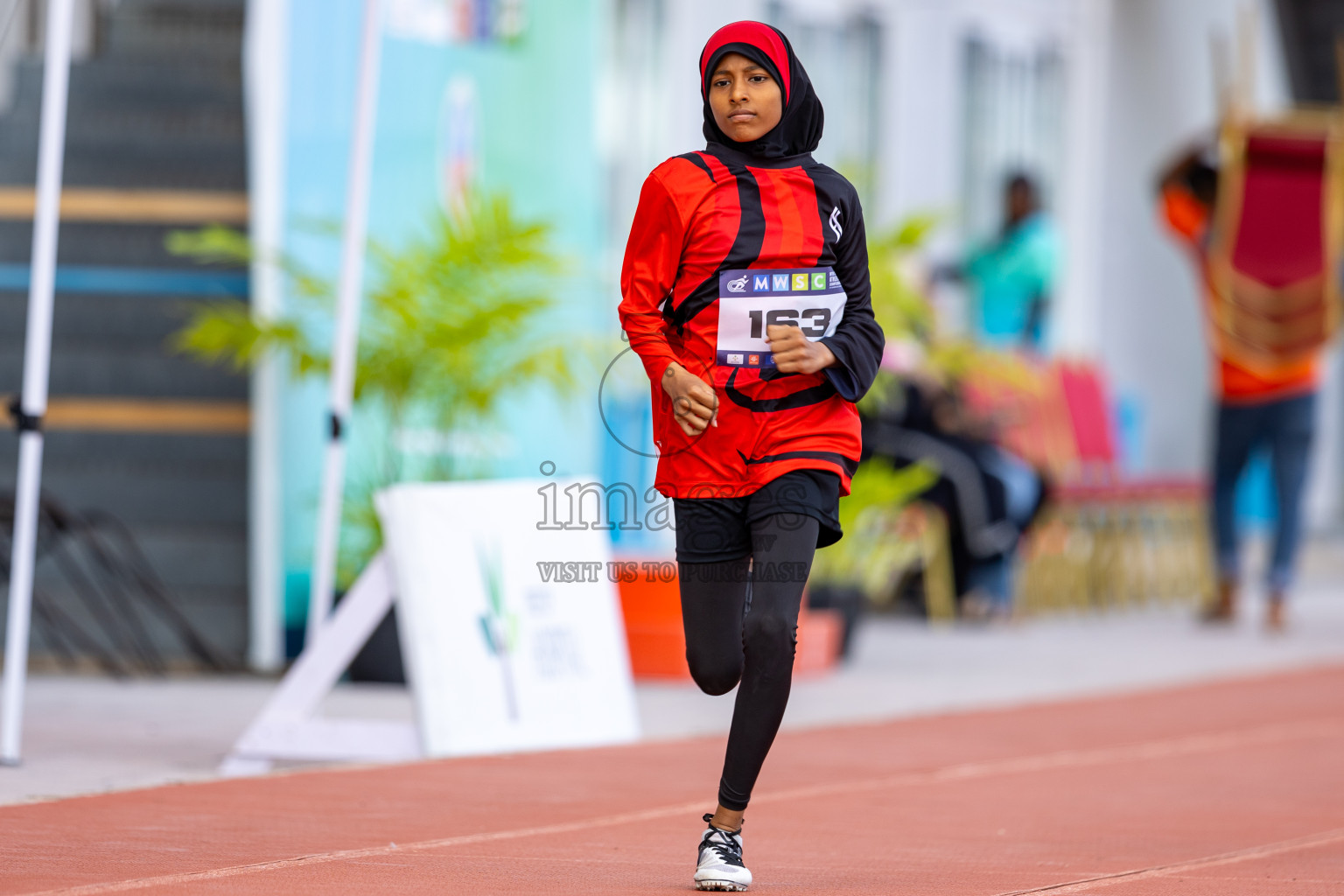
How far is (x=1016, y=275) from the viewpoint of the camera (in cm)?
1301

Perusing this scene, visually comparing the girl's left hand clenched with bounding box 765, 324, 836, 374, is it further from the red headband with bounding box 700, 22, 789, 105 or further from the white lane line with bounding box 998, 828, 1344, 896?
the white lane line with bounding box 998, 828, 1344, 896

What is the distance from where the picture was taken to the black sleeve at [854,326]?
12.5 feet

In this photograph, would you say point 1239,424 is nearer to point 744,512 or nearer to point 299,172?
point 299,172

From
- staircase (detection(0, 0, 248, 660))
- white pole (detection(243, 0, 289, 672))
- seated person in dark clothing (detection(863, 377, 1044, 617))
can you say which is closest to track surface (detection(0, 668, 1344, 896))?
white pole (detection(243, 0, 289, 672))

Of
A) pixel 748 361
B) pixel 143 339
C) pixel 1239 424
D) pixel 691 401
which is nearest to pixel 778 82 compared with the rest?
pixel 748 361

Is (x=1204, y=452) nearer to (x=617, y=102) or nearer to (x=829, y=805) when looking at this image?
(x=617, y=102)

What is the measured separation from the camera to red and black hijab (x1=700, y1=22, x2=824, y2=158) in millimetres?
3783

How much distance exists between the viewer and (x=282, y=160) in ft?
24.2

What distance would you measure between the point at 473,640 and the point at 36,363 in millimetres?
1455

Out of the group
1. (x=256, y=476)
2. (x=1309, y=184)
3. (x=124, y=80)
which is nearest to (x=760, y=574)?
(x=256, y=476)

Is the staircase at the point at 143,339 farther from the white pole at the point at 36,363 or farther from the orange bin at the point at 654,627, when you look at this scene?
the white pole at the point at 36,363

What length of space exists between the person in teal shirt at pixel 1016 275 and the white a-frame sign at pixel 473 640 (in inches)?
268

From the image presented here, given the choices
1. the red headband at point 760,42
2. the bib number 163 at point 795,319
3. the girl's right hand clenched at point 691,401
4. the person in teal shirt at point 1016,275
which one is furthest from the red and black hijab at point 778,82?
the person in teal shirt at point 1016,275

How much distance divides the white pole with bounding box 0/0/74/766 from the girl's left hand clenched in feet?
7.35
